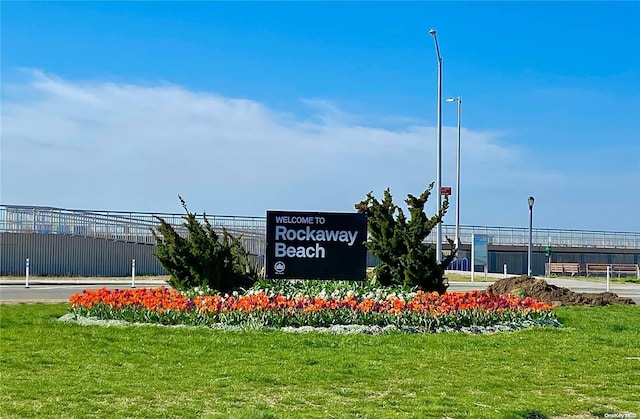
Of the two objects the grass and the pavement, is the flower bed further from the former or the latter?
the pavement

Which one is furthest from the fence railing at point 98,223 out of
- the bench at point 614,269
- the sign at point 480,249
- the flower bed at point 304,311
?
the bench at point 614,269

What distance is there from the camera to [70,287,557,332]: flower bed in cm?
1252

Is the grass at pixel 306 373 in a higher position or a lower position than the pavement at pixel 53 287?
higher

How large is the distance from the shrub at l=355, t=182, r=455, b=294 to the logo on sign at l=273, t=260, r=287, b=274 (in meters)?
1.78

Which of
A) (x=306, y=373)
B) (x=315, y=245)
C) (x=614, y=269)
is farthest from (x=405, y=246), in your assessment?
(x=614, y=269)

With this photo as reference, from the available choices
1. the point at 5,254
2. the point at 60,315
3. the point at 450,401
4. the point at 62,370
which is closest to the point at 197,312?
the point at 60,315

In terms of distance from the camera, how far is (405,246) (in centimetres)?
1647

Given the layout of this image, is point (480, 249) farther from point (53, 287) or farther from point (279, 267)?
point (279, 267)

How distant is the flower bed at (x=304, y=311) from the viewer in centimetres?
1252

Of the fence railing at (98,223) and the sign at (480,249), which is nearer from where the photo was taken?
the fence railing at (98,223)

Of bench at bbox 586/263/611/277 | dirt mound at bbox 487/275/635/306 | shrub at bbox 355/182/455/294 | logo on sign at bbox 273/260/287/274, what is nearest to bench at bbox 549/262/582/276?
bench at bbox 586/263/611/277

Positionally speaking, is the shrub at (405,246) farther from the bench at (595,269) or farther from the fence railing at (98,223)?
the bench at (595,269)

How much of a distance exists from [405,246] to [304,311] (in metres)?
4.46

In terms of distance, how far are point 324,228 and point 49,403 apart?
9.79m
